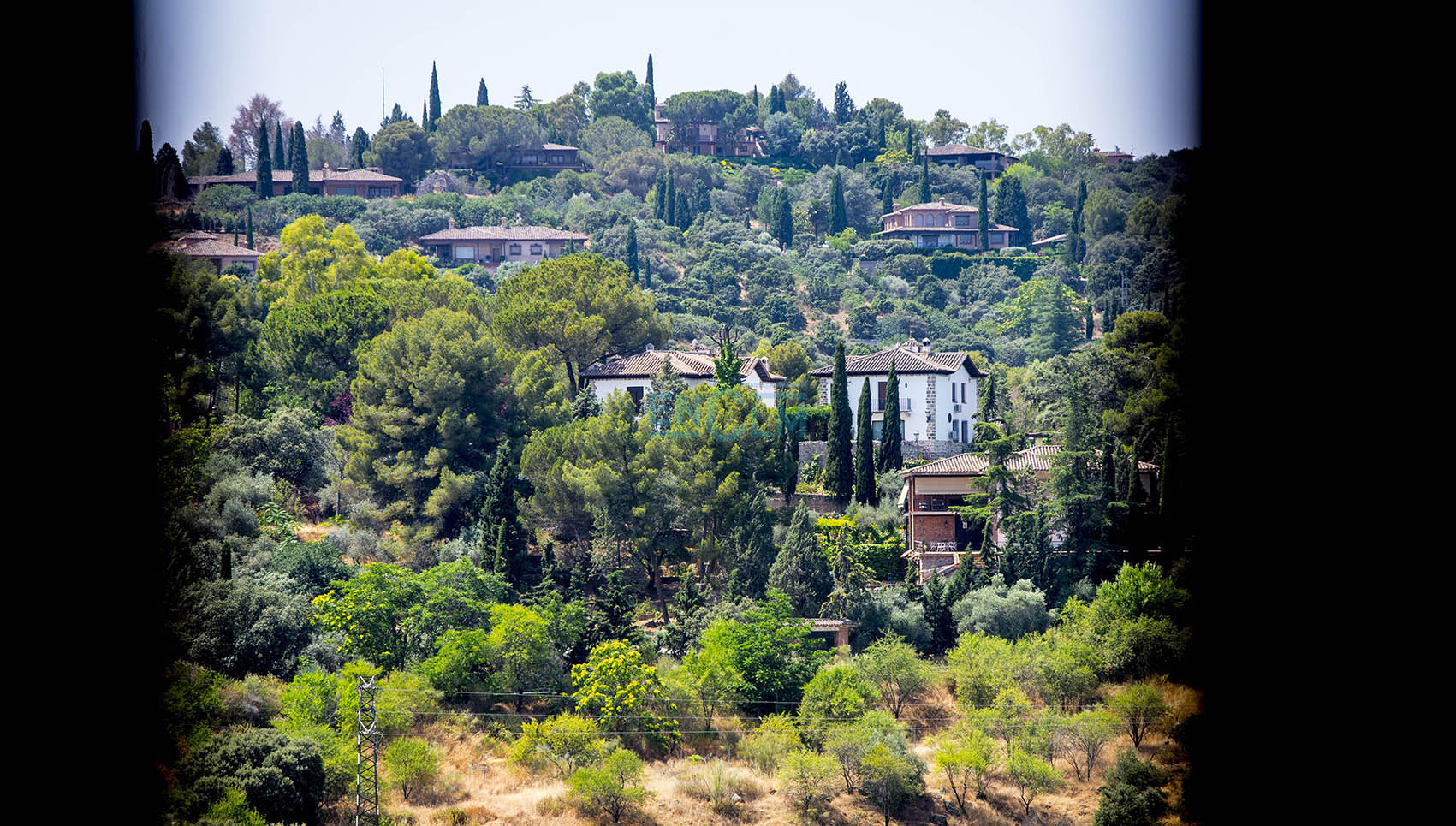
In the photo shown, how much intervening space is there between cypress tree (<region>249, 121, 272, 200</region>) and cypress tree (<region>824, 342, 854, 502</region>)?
32709 mm

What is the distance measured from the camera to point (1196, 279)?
23.4 ft

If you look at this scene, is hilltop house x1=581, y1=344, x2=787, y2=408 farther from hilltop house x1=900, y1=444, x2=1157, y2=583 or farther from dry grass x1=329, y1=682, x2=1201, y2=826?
dry grass x1=329, y1=682, x2=1201, y2=826

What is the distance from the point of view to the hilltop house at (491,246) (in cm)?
5291

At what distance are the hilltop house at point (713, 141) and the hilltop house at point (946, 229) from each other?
54.3 ft

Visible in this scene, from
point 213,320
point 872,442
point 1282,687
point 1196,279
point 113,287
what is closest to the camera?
point 1282,687

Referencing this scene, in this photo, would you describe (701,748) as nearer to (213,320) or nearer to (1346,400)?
(213,320)

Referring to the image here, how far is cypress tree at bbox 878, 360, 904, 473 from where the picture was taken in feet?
93.1

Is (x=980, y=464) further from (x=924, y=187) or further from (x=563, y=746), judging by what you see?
(x=924, y=187)

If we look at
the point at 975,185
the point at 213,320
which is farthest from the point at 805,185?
the point at 213,320

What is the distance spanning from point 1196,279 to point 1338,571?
2.30 m

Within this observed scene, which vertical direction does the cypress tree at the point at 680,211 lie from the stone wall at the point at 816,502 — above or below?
above

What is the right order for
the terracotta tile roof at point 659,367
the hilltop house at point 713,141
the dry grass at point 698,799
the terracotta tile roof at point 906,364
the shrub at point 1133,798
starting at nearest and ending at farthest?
the shrub at point 1133,798, the dry grass at point 698,799, the terracotta tile roof at point 659,367, the terracotta tile roof at point 906,364, the hilltop house at point 713,141

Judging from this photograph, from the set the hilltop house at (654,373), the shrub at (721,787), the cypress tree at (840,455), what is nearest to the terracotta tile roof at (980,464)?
the cypress tree at (840,455)

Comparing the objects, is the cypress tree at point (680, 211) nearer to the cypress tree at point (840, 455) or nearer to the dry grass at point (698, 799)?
the cypress tree at point (840, 455)
